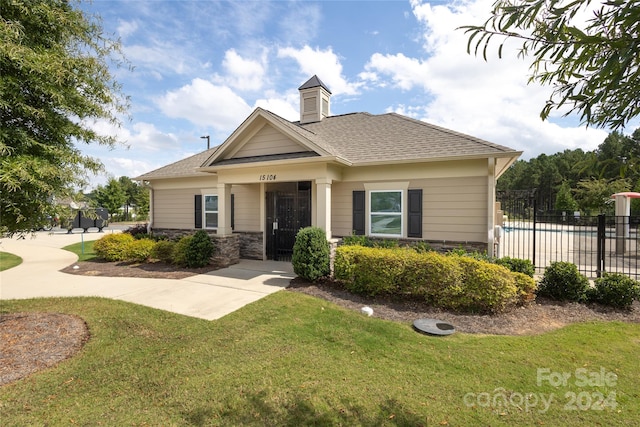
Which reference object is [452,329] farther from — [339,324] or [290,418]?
[290,418]

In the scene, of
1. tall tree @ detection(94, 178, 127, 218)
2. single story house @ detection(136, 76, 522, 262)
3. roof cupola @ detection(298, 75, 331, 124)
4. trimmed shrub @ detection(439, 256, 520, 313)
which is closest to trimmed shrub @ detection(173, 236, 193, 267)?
single story house @ detection(136, 76, 522, 262)

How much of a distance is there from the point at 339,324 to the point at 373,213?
4846mm

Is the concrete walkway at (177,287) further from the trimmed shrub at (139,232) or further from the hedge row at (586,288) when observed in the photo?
the hedge row at (586,288)

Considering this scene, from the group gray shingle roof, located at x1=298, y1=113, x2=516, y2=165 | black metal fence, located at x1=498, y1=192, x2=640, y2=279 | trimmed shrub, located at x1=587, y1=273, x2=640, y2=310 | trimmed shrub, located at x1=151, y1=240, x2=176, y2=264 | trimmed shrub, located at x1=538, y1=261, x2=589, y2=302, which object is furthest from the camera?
trimmed shrub, located at x1=151, y1=240, x2=176, y2=264

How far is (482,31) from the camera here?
178 cm

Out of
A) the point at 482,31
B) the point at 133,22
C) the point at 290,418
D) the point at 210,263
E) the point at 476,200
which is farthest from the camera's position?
the point at 210,263

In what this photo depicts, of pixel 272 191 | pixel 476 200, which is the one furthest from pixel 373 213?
pixel 272 191

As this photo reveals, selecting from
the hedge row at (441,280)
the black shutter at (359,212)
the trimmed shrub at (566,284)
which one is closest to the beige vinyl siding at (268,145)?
the black shutter at (359,212)

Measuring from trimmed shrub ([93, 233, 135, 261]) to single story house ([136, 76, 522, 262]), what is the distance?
2.58m

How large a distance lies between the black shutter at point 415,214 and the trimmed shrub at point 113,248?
35.0 ft

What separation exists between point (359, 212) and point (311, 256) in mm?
2563

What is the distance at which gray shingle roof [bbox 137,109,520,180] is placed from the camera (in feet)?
27.3

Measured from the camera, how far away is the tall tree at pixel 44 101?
3824 millimetres

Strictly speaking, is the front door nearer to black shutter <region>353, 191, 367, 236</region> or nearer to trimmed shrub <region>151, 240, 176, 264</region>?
black shutter <region>353, 191, 367, 236</region>
